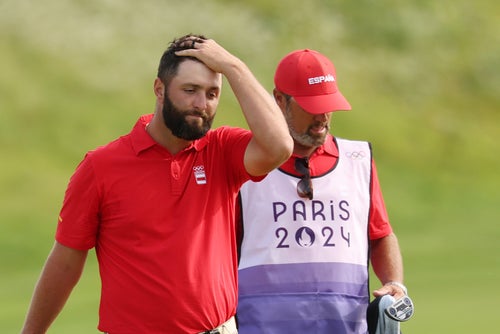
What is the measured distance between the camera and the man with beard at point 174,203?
489 cm

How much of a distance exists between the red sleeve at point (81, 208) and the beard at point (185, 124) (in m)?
0.35

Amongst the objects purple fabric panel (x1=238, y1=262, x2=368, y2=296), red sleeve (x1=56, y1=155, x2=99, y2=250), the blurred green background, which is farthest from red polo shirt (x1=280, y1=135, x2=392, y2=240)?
the blurred green background

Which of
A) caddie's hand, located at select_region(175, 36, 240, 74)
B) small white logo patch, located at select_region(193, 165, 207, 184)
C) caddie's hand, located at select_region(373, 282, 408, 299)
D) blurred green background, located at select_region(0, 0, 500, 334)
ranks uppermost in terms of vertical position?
blurred green background, located at select_region(0, 0, 500, 334)

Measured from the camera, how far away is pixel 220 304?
16.4 feet

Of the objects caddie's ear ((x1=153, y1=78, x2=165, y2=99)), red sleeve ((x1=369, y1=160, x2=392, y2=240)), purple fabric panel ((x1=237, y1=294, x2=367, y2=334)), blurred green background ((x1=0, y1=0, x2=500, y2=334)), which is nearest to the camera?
caddie's ear ((x1=153, y1=78, x2=165, y2=99))

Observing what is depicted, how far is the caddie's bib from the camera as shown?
5750 mm

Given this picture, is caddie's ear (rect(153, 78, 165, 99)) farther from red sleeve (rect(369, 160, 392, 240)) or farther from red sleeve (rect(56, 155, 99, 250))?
red sleeve (rect(369, 160, 392, 240))

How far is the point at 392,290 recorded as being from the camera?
5902 mm

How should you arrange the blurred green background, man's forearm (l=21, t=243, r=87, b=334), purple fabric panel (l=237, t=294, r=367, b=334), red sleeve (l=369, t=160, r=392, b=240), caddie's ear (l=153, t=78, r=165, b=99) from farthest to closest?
the blurred green background
red sleeve (l=369, t=160, r=392, b=240)
purple fabric panel (l=237, t=294, r=367, b=334)
man's forearm (l=21, t=243, r=87, b=334)
caddie's ear (l=153, t=78, r=165, b=99)

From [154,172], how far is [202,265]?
0.39m

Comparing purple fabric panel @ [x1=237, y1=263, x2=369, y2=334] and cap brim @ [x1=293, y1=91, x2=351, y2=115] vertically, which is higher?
cap brim @ [x1=293, y1=91, x2=351, y2=115]

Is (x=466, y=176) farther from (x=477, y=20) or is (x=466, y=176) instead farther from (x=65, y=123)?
(x=65, y=123)

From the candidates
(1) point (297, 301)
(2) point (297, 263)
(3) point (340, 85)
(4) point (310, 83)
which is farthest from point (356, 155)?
(3) point (340, 85)

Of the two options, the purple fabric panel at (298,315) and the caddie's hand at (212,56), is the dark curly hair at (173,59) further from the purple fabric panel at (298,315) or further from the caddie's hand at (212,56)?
the purple fabric panel at (298,315)
